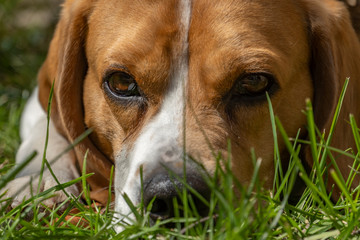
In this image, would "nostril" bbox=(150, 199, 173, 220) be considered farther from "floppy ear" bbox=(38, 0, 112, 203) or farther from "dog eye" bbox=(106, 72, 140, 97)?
"floppy ear" bbox=(38, 0, 112, 203)

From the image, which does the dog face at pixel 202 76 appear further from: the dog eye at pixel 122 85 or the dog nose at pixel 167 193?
the dog nose at pixel 167 193

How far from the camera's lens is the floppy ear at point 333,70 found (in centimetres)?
359

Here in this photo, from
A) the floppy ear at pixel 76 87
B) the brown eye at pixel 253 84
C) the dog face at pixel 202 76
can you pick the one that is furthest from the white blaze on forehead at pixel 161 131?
the floppy ear at pixel 76 87

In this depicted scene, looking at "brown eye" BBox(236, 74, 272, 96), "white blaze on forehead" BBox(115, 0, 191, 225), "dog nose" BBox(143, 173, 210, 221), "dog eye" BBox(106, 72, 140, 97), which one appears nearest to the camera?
"dog nose" BBox(143, 173, 210, 221)

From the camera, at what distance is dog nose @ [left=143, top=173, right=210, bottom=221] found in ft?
9.02

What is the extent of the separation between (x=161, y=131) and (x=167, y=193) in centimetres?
51

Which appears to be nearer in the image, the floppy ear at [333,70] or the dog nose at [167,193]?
the dog nose at [167,193]

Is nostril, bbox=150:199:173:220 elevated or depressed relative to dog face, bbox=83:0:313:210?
depressed

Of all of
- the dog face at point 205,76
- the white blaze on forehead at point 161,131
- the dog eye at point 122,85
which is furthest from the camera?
the dog eye at point 122,85

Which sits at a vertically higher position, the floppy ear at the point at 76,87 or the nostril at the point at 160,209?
the floppy ear at the point at 76,87

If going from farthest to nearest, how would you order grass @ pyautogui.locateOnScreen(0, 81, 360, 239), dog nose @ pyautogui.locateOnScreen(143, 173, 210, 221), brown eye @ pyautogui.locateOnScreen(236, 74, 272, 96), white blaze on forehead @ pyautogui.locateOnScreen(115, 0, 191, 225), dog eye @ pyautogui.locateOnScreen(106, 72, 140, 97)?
dog eye @ pyautogui.locateOnScreen(106, 72, 140, 97) → brown eye @ pyautogui.locateOnScreen(236, 74, 272, 96) → white blaze on forehead @ pyautogui.locateOnScreen(115, 0, 191, 225) → dog nose @ pyautogui.locateOnScreen(143, 173, 210, 221) → grass @ pyautogui.locateOnScreen(0, 81, 360, 239)

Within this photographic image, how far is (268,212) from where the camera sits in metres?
2.66

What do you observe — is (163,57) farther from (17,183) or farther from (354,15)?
(354,15)

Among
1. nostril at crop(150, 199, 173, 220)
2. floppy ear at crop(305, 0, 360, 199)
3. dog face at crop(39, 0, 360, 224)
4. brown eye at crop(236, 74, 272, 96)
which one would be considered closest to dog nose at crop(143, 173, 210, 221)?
nostril at crop(150, 199, 173, 220)
